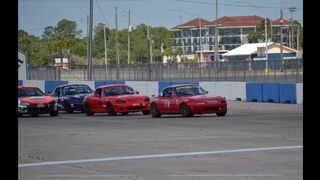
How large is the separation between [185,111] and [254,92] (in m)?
11.9

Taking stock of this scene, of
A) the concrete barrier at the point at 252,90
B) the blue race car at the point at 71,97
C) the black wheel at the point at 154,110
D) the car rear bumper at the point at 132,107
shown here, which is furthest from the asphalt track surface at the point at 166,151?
the concrete barrier at the point at 252,90

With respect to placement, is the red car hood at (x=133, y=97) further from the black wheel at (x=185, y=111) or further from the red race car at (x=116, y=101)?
the black wheel at (x=185, y=111)

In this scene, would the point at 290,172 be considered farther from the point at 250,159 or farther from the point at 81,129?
the point at 81,129

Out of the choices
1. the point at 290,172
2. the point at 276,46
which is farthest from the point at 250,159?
the point at 276,46

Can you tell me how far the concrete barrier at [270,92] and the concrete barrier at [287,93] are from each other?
14.1 inches

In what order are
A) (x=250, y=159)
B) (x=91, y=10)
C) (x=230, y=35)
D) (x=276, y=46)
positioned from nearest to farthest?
(x=250, y=159) → (x=91, y=10) → (x=276, y=46) → (x=230, y=35)

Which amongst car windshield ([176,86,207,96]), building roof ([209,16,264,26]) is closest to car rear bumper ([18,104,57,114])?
car windshield ([176,86,207,96])

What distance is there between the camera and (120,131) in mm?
20062

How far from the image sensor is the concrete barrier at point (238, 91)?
39.0 metres

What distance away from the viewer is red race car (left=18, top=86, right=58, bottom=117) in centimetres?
2948

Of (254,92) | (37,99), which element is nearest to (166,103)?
(37,99)

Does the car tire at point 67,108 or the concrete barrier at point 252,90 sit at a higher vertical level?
the concrete barrier at point 252,90

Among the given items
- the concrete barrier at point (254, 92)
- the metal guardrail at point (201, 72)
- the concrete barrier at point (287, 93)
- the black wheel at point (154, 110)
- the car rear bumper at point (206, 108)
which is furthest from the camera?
the metal guardrail at point (201, 72)
